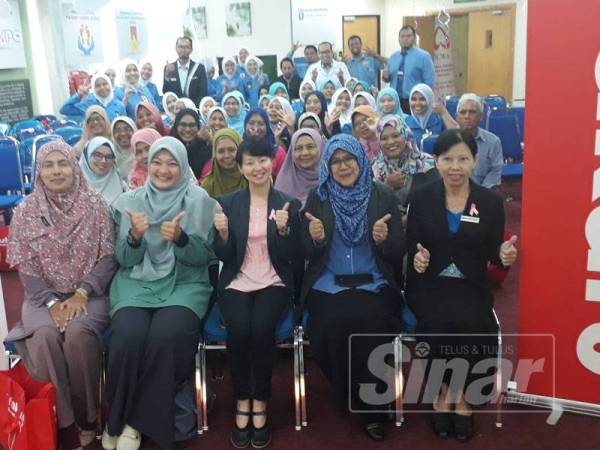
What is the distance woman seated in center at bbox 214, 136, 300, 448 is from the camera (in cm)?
264

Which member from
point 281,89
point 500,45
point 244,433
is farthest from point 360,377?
point 500,45

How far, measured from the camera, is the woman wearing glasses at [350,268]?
2.66m

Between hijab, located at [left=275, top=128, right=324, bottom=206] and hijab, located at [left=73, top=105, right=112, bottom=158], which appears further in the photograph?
hijab, located at [left=73, top=105, right=112, bottom=158]

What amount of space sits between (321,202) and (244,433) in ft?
3.58

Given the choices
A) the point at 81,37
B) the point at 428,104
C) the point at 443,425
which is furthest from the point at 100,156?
the point at 81,37

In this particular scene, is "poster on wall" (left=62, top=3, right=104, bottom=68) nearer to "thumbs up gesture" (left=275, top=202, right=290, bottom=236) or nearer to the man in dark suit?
the man in dark suit

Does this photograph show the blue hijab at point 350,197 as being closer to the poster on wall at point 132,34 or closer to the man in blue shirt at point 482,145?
the man in blue shirt at point 482,145

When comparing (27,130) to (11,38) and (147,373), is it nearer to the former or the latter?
(11,38)

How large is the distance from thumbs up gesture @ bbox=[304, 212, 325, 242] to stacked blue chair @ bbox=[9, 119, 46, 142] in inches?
173

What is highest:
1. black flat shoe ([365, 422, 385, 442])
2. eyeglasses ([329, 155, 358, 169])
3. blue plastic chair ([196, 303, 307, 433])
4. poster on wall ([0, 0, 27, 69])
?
poster on wall ([0, 0, 27, 69])

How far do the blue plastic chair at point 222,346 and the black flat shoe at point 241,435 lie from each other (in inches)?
5.8

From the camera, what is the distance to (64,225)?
276 centimetres

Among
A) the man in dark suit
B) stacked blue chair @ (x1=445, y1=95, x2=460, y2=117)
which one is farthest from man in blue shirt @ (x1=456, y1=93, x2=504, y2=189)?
the man in dark suit

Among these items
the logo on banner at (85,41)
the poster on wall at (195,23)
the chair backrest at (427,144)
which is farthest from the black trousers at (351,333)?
the poster on wall at (195,23)
